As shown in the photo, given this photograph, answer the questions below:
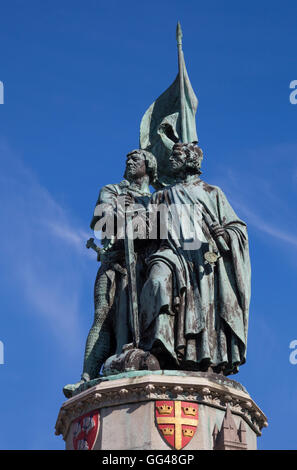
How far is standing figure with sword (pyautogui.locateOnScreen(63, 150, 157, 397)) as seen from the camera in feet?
50.0

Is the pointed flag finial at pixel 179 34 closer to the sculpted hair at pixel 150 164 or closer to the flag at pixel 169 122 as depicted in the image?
the flag at pixel 169 122

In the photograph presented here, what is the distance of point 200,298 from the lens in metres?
14.8

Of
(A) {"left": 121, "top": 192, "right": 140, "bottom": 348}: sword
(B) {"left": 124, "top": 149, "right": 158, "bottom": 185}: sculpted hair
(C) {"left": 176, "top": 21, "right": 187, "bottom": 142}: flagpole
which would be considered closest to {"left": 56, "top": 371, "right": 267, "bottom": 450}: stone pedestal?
(A) {"left": 121, "top": 192, "right": 140, "bottom": 348}: sword

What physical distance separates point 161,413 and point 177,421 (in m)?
0.25

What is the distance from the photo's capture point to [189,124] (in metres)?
18.7

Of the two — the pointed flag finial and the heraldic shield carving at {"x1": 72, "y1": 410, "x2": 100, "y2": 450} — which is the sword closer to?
the heraldic shield carving at {"x1": 72, "y1": 410, "x2": 100, "y2": 450}

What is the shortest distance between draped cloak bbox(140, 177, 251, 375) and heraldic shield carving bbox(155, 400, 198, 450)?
1024 millimetres

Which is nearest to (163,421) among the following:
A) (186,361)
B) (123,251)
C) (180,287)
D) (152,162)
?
(186,361)

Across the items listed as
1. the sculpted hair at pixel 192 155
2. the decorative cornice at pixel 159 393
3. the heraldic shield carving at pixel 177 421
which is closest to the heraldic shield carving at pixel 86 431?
the decorative cornice at pixel 159 393

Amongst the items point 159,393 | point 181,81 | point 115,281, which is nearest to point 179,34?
point 181,81

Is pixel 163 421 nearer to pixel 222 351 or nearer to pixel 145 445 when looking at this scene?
pixel 145 445

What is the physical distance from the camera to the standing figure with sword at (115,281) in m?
15.2

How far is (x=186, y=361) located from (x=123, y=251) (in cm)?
263

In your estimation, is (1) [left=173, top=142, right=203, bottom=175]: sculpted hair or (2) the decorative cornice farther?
(1) [left=173, top=142, right=203, bottom=175]: sculpted hair
